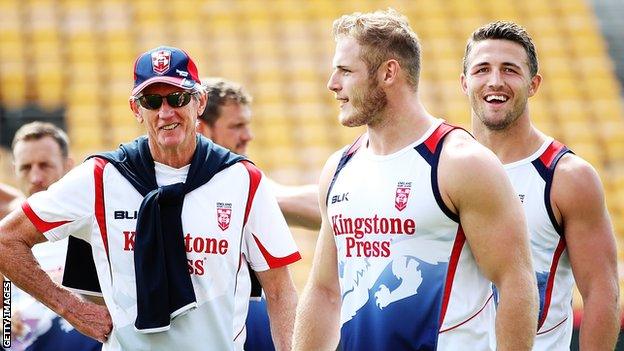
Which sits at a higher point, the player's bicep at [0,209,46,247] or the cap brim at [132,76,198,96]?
the cap brim at [132,76,198,96]

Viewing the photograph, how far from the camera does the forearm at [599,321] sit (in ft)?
13.8

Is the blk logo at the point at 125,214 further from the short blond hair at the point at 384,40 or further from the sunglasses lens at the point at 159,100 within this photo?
the short blond hair at the point at 384,40

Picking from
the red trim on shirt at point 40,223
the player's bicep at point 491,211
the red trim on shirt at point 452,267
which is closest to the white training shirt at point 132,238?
the red trim on shirt at point 40,223

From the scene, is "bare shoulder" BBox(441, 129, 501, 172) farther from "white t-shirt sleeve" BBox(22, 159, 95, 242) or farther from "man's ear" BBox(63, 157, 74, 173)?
"man's ear" BBox(63, 157, 74, 173)

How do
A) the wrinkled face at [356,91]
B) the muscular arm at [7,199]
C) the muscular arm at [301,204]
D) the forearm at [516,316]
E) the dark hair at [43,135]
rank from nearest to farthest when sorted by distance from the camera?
the forearm at [516,316]
the wrinkled face at [356,91]
the muscular arm at [301,204]
the dark hair at [43,135]
the muscular arm at [7,199]

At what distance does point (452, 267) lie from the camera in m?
3.59

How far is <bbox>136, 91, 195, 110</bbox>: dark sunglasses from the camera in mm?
4160

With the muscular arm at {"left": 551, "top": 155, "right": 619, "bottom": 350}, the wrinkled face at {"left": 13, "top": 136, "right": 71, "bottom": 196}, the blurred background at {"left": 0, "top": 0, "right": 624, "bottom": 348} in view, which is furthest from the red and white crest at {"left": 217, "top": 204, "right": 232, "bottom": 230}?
the blurred background at {"left": 0, "top": 0, "right": 624, "bottom": 348}

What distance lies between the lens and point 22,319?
17.9 ft

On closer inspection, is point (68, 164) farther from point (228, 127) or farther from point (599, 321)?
point (599, 321)

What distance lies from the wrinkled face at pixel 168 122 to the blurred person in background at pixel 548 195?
116cm

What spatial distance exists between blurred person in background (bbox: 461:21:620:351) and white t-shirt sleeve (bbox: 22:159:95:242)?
5.18ft

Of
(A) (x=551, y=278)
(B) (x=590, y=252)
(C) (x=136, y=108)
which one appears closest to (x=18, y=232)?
(C) (x=136, y=108)

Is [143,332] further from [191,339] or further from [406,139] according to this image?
[406,139]
